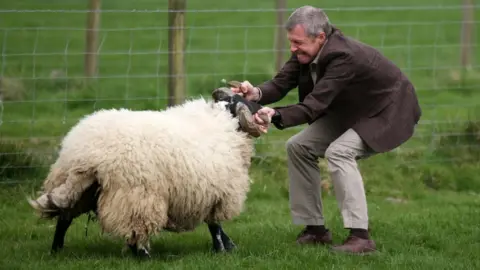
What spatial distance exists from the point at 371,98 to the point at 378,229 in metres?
1.29

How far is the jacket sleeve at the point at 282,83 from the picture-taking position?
674 centimetres

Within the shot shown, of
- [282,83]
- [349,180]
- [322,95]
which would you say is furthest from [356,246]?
[282,83]

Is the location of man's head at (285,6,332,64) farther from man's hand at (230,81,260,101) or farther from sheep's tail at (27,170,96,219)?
sheep's tail at (27,170,96,219)

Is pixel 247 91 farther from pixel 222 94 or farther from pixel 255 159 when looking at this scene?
pixel 255 159

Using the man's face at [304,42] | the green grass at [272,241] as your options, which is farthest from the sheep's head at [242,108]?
the green grass at [272,241]

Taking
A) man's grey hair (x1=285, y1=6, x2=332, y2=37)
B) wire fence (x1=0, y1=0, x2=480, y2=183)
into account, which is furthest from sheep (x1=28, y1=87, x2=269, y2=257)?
wire fence (x1=0, y1=0, x2=480, y2=183)

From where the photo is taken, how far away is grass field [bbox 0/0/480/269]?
6.16 m

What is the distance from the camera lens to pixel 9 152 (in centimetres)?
805

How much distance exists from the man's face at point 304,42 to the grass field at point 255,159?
1.30 metres

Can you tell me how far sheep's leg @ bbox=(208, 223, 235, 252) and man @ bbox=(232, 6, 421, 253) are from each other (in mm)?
573

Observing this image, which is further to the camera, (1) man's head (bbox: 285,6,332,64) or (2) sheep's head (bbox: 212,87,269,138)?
(2) sheep's head (bbox: 212,87,269,138)

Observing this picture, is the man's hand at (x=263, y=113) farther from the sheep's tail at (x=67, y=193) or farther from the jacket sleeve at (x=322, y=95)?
the sheep's tail at (x=67, y=193)

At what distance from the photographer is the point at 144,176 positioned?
225 inches

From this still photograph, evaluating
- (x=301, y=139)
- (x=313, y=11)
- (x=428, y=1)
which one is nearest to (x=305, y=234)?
(x=301, y=139)
